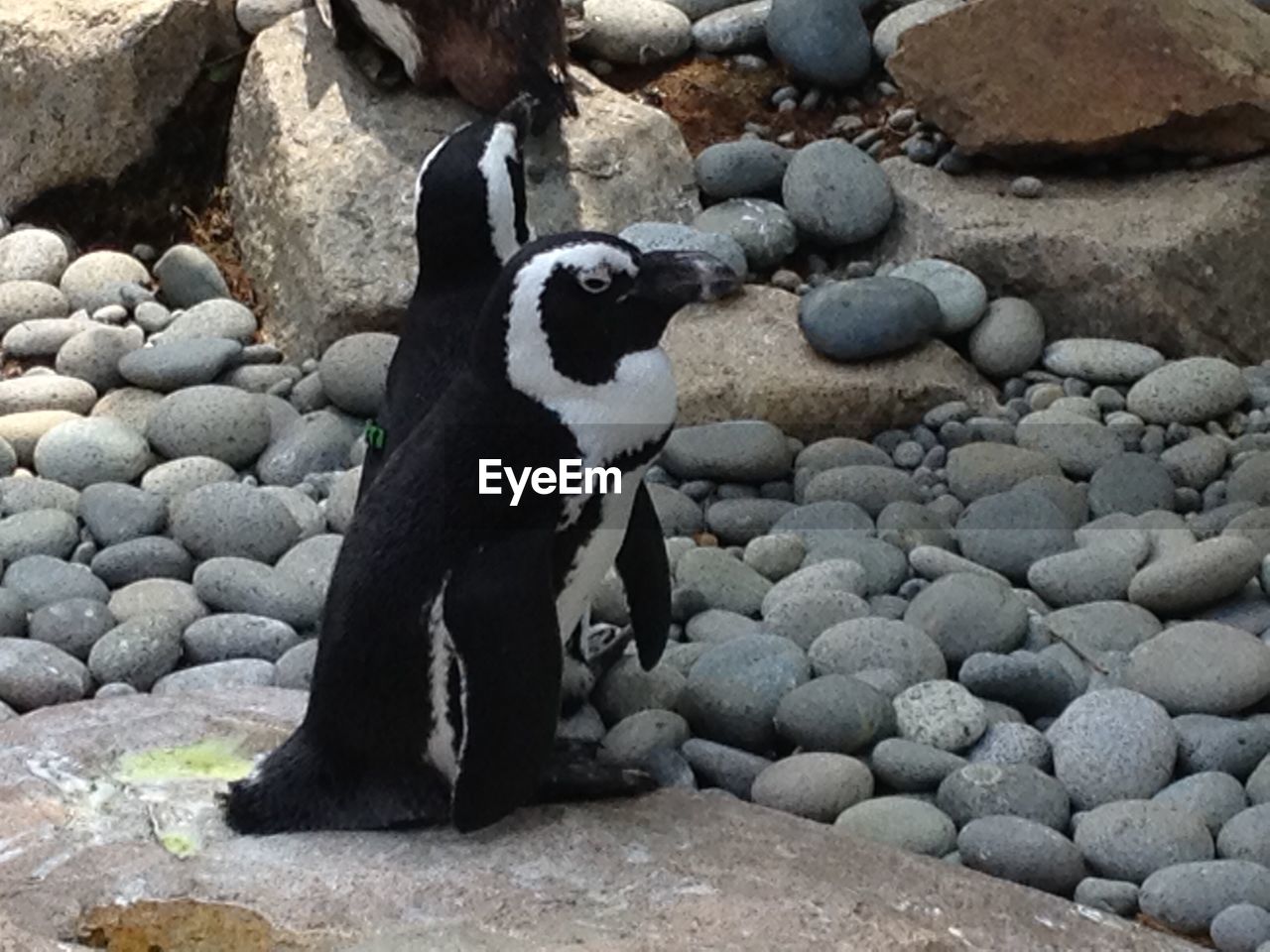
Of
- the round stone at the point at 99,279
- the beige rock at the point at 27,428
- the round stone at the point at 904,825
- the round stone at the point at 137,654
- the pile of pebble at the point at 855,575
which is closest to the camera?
the round stone at the point at 904,825

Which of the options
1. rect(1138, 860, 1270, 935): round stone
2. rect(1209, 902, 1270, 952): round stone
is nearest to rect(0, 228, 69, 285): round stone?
rect(1138, 860, 1270, 935): round stone

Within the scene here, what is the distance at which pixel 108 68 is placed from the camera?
5184 millimetres

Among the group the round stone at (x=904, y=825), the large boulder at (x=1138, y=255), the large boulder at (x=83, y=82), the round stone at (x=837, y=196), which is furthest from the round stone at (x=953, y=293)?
the large boulder at (x=83, y=82)

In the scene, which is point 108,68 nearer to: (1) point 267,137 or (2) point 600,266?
(1) point 267,137

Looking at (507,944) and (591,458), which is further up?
(591,458)

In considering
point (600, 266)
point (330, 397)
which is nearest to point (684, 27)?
point (330, 397)

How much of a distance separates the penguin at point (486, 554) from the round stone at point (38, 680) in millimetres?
757

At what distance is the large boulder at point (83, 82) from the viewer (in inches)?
204

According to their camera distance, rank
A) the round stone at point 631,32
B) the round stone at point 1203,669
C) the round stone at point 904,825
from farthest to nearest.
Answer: the round stone at point 631,32
the round stone at point 1203,669
the round stone at point 904,825

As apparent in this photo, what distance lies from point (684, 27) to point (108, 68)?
4.72ft

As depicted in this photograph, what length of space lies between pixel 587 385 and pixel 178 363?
219 cm

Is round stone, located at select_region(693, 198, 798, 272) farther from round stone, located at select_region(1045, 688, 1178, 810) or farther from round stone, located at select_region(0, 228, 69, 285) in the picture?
round stone, located at select_region(1045, 688, 1178, 810)

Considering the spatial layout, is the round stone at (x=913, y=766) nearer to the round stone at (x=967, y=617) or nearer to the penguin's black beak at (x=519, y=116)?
the round stone at (x=967, y=617)

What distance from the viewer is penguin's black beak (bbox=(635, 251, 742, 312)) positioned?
251 centimetres
